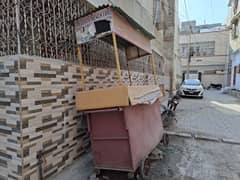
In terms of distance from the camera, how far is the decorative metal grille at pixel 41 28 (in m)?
1.85

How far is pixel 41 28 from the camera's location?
6.95ft

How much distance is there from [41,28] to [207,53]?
25608 mm

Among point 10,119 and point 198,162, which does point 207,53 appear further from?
point 10,119

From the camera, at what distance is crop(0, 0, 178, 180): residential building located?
179 cm

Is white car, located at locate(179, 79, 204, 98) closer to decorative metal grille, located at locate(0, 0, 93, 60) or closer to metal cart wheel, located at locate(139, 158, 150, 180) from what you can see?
metal cart wheel, located at locate(139, 158, 150, 180)

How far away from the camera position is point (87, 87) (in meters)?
2.80

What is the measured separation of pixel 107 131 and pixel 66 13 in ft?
5.52

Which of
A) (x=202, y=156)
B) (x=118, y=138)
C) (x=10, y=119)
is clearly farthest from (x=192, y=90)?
(x=10, y=119)

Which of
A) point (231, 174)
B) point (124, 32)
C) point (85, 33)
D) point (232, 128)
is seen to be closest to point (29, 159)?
point (85, 33)

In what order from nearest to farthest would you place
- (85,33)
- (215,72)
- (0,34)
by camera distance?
(0,34), (85,33), (215,72)

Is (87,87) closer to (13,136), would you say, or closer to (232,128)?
(13,136)

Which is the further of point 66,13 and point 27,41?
point 66,13

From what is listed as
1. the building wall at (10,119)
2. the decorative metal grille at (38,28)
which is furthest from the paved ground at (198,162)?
the decorative metal grille at (38,28)

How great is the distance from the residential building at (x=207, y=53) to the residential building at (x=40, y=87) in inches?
→ 858
